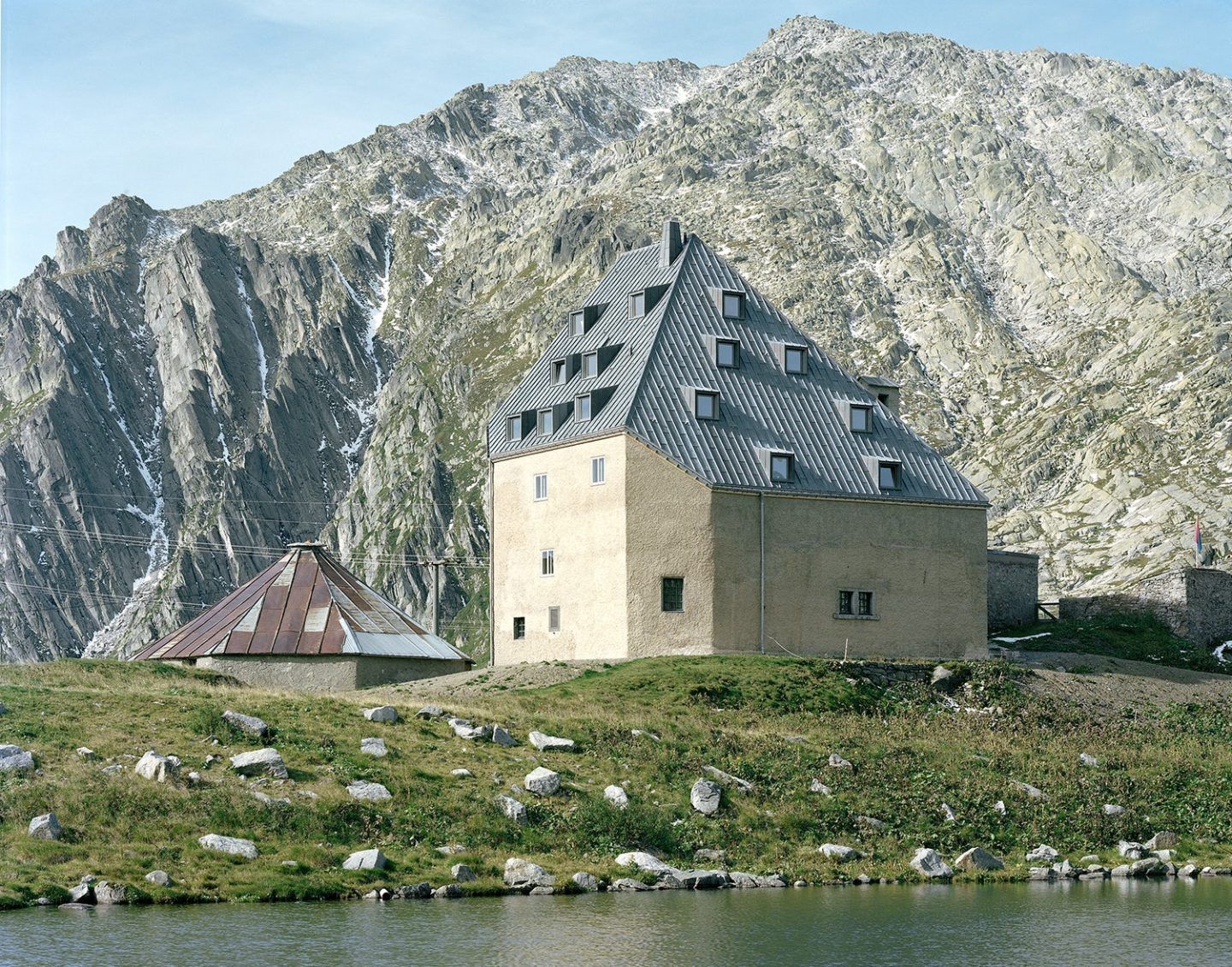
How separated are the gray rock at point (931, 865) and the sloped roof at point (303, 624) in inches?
1277

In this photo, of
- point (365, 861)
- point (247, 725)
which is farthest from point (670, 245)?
point (365, 861)

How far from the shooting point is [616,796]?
144ft

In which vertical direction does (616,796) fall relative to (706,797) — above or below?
Result: above

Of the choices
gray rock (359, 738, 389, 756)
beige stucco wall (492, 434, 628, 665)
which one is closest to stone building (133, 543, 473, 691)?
beige stucco wall (492, 434, 628, 665)

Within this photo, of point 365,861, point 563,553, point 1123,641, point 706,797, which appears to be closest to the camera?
point 365,861

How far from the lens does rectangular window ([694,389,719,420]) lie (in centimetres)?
7344

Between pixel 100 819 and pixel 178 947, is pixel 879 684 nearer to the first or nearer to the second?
pixel 100 819

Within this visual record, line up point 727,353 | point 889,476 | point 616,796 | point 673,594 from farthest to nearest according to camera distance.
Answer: point 727,353 → point 889,476 → point 673,594 → point 616,796

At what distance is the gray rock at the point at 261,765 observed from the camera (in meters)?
41.4

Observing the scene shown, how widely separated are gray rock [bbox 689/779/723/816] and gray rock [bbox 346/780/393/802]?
8.76 meters

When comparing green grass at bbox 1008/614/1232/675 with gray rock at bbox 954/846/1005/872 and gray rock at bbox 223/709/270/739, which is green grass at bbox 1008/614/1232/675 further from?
gray rock at bbox 223/709/270/739

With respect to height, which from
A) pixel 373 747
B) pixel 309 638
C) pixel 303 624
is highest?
pixel 303 624

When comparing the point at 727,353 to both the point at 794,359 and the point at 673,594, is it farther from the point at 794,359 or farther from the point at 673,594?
the point at 673,594

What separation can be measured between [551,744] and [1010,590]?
52571 mm
